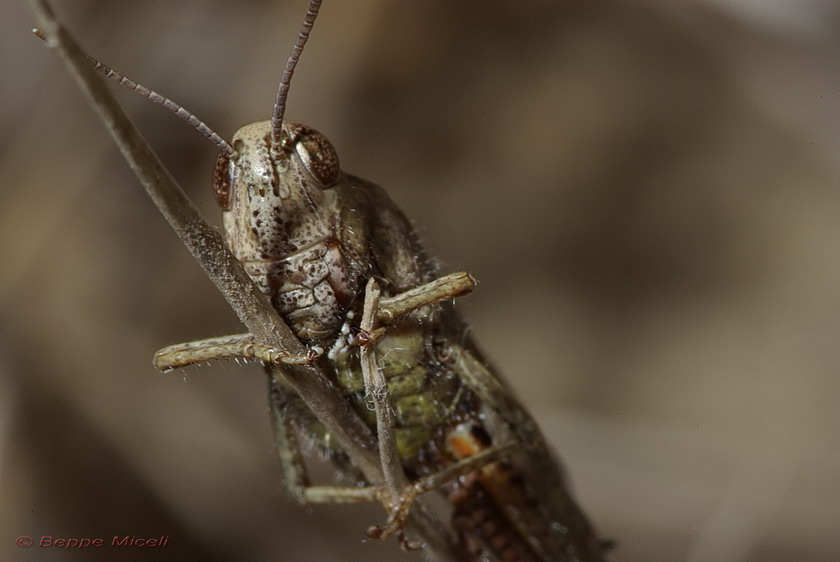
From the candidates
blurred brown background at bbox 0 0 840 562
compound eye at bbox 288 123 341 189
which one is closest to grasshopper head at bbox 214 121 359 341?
compound eye at bbox 288 123 341 189

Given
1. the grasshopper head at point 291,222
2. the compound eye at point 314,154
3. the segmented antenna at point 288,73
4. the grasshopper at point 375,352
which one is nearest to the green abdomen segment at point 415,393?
the grasshopper at point 375,352

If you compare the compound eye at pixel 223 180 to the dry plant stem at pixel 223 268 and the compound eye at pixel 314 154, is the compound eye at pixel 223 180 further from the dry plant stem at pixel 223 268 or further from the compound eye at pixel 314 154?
the dry plant stem at pixel 223 268

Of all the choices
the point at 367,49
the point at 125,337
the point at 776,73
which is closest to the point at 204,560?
the point at 125,337

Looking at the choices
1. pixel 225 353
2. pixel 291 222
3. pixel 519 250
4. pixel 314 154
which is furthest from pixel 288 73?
pixel 519 250

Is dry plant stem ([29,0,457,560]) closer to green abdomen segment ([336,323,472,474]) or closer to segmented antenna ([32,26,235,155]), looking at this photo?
green abdomen segment ([336,323,472,474])

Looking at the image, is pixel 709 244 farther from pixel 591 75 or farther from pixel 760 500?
pixel 760 500
